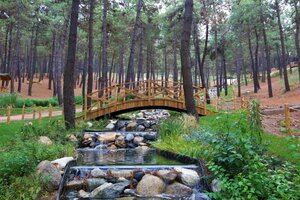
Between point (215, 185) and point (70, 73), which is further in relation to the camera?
point (70, 73)

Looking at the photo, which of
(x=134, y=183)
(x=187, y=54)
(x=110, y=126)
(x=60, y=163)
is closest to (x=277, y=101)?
(x=187, y=54)

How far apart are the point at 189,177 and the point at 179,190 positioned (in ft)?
1.42

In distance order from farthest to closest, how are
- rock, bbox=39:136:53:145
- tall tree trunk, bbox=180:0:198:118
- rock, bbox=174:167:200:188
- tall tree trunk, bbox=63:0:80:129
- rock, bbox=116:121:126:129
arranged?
1. rock, bbox=116:121:126:129
2. tall tree trunk, bbox=180:0:198:118
3. tall tree trunk, bbox=63:0:80:129
4. rock, bbox=39:136:53:145
5. rock, bbox=174:167:200:188

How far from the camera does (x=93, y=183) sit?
7383mm

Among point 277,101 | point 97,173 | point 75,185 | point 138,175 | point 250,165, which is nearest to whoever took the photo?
point 250,165

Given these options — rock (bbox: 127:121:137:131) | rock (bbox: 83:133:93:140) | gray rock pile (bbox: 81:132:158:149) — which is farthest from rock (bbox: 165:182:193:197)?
rock (bbox: 127:121:137:131)

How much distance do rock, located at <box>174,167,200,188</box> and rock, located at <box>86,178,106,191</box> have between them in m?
1.87

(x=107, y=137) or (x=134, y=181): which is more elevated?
(x=107, y=137)

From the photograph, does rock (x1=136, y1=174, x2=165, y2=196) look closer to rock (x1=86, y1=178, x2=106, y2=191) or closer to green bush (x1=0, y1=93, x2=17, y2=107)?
rock (x1=86, y1=178, x2=106, y2=191)

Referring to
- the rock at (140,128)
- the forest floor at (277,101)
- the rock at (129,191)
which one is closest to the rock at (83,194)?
the rock at (129,191)

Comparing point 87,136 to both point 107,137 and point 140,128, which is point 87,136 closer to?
point 107,137

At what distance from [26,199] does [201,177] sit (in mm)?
3815

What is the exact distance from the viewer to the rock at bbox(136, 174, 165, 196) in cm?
709

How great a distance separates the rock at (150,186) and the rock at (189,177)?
50cm
